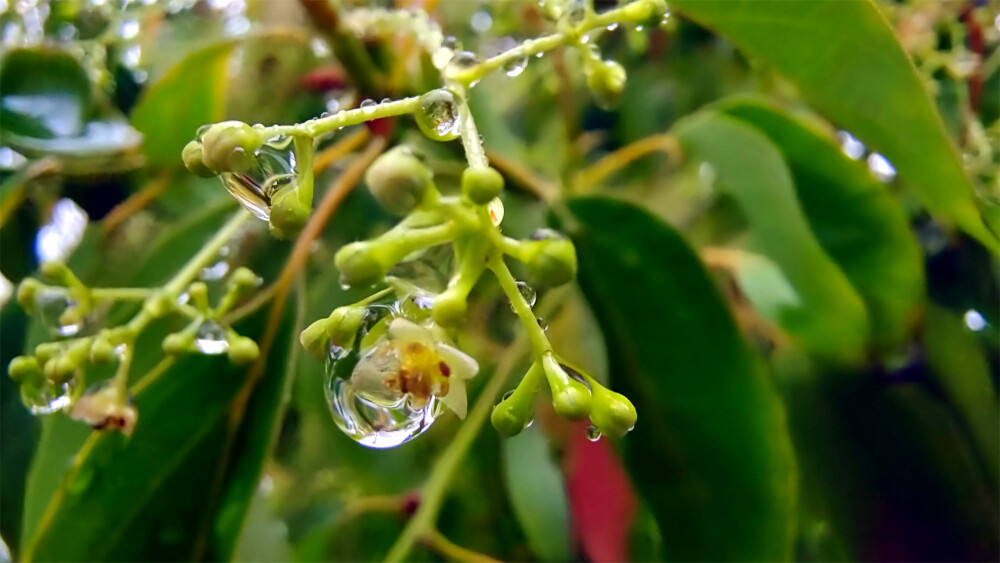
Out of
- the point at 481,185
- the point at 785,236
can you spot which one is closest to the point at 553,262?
the point at 481,185

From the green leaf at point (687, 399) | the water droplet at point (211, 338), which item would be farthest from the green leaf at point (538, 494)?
the water droplet at point (211, 338)

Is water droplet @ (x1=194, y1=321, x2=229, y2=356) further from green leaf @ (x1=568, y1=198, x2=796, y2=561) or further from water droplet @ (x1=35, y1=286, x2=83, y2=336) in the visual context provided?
green leaf @ (x1=568, y1=198, x2=796, y2=561)

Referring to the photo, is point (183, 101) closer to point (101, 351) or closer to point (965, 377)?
point (101, 351)

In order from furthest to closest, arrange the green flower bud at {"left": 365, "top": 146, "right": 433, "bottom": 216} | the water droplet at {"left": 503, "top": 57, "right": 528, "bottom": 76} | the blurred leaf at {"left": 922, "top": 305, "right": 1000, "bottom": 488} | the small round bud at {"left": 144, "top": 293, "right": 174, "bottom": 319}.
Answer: the blurred leaf at {"left": 922, "top": 305, "right": 1000, "bottom": 488}
the small round bud at {"left": 144, "top": 293, "right": 174, "bottom": 319}
the water droplet at {"left": 503, "top": 57, "right": 528, "bottom": 76}
the green flower bud at {"left": 365, "top": 146, "right": 433, "bottom": 216}

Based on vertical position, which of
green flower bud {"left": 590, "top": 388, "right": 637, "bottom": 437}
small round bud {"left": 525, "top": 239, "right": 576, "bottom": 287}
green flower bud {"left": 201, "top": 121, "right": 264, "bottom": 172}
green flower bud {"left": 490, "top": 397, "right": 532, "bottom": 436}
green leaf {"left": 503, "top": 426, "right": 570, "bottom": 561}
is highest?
green flower bud {"left": 201, "top": 121, "right": 264, "bottom": 172}

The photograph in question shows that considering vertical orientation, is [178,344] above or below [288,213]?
below

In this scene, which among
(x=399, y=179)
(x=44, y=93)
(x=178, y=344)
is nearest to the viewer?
(x=399, y=179)

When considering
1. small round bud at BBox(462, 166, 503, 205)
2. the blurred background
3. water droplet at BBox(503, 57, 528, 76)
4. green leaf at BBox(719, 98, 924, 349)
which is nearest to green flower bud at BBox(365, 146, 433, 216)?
small round bud at BBox(462, 166, 503, 205)
